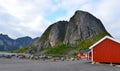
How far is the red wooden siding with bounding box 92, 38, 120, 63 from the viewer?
5156 centimetres

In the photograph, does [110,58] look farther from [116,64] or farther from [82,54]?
[82,54]

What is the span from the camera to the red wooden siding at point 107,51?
2030 inches

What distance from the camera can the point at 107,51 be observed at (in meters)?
53.3

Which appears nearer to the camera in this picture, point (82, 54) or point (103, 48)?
point (103, 48)

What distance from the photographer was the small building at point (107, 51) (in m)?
51.5

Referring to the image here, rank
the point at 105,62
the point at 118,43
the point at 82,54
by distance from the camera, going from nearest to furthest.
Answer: the point at 118,43, the point at 105,62, the point at 82,54

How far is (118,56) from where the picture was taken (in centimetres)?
5128

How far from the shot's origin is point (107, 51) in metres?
53.3

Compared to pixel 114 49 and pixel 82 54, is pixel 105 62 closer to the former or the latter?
pixel 114 49

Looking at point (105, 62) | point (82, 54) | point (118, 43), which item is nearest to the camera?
point (118, 43)

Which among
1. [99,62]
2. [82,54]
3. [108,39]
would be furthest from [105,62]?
[82,54]

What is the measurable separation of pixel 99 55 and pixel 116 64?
182 inches

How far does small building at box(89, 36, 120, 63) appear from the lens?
169ft

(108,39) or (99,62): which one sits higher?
(108,39)
